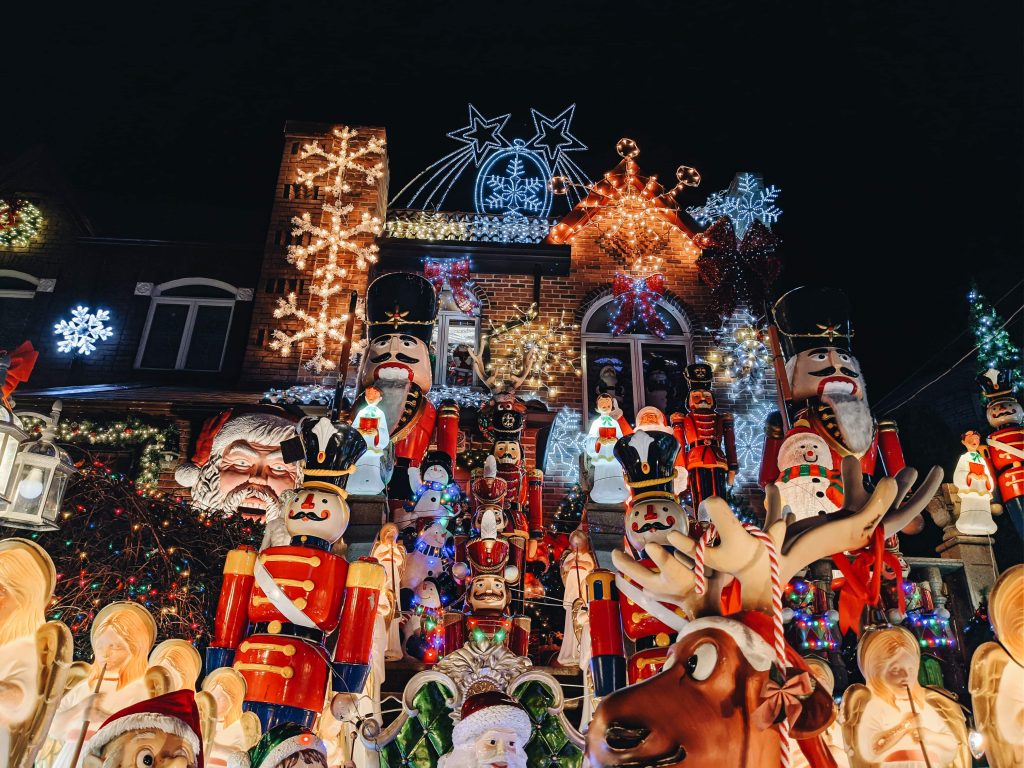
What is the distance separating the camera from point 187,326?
37.4ft

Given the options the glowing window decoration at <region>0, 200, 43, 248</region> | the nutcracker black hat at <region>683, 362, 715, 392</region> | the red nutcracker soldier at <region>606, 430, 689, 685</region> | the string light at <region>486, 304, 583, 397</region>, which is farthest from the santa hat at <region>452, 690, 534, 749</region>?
the glowing window decoration at <region>0, 200, 43, 248</region>

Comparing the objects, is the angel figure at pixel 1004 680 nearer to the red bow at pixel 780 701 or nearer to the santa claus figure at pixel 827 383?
the red bow at pixel 780 701

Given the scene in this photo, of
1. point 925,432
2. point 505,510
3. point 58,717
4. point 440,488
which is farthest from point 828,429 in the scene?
point 925,432

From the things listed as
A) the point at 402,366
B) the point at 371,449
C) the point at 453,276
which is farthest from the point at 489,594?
the point at 453,276

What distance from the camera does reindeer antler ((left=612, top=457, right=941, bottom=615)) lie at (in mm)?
2803

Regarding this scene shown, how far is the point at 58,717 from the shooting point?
4.04 meters

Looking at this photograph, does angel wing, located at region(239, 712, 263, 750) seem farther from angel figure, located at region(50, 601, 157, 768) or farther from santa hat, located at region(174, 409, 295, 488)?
santa hat, located at region(174, 409, 295, 488)

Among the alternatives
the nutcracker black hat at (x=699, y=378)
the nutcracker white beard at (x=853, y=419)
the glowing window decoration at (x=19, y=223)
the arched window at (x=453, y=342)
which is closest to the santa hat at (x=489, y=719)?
the nutcracker white beard at (x=853, y=419)

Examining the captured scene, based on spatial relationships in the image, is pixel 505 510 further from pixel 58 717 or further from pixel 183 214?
pixel 183 214

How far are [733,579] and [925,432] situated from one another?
12022 millimetres

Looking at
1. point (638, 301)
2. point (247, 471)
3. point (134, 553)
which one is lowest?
point (134, 553)

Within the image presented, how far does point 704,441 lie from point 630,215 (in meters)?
5.15

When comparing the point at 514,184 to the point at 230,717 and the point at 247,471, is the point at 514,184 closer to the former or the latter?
the point at 247,471

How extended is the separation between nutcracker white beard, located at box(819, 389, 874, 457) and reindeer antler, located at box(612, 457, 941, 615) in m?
3.82
